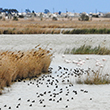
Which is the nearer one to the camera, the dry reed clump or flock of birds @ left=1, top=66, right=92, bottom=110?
flock of birds @ left=1, top=66, right=92, bottom=110

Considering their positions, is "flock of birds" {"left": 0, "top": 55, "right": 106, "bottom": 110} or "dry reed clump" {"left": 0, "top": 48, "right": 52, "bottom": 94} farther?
"dry reed clump" {"left": 0, "top": 48, "right": 52, "bottom": 94}

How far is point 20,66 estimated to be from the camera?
9414 mm

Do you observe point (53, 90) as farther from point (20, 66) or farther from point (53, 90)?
point (20, 66)

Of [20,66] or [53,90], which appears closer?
[53,90]

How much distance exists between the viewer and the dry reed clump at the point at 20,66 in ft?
27.7

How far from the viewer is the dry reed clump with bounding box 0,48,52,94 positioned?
844 cm

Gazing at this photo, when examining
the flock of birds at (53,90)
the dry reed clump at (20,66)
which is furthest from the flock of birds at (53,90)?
the dry reed clump at (20,66)

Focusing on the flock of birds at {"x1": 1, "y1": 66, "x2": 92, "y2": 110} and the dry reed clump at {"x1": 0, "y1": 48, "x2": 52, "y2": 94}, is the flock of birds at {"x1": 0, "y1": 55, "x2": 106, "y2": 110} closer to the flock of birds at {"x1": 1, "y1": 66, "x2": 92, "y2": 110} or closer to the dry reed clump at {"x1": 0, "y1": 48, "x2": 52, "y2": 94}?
the flock of birds at {"x1": 1, "y1": 66, "x2": 92, "y2": 110}

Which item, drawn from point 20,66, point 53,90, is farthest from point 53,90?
point 20,66

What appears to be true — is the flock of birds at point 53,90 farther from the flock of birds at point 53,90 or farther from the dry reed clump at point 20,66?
the dry reed clump at point 20,66

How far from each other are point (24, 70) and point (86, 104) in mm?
3464

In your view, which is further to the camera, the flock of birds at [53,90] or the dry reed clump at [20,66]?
the dry reed clump at [20,66]

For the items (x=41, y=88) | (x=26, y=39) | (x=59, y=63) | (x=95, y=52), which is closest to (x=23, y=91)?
(x=41, y=88)

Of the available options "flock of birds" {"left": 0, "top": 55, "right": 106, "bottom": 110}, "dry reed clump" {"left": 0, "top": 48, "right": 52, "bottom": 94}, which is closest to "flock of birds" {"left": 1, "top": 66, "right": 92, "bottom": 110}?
"flock of birds" {"left": 0, "top": 55, "right": 106, "bottom": 110}
